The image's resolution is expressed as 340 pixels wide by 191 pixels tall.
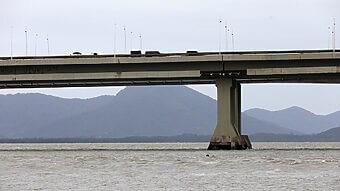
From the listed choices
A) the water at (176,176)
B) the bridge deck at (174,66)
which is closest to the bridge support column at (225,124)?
the bridge deck at (174,66)

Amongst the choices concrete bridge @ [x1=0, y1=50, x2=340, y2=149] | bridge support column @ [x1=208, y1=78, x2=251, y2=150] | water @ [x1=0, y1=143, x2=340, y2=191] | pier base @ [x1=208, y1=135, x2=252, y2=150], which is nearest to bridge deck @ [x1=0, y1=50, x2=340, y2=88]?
concrete bridge @ [x1=0, y1=50, x2=340, y2=149]

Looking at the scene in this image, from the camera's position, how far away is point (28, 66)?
284 ft

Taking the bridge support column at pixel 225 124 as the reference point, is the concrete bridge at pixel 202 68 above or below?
above

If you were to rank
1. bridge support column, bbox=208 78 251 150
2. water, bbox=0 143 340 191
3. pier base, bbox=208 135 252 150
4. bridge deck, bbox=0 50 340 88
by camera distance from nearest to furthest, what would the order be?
1. water, bbox=0 143 340 191
2. bridge deck, bbox=0 50 340 88
3. pier base, bbox=208 135 252 150
4. bridge support column, bbox=208 78 251 150

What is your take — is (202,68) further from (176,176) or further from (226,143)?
(176,176)

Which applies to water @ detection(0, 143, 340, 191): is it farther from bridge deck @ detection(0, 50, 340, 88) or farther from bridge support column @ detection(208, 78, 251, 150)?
bridge deck @ detection(0, 50, 340, 88)

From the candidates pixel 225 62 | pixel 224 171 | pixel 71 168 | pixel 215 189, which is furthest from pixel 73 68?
pixel 215 189

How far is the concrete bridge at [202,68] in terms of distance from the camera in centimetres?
8256

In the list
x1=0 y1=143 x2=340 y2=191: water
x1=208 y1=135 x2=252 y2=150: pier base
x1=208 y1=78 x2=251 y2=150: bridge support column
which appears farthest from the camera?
x1=208 y1=78 x2=251 y2=150: bridge support column

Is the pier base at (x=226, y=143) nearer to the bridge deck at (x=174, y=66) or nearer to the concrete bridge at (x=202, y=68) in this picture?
the concrete bridge at (x=202, y=68)

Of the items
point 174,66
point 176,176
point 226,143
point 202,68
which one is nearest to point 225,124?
point 226,143

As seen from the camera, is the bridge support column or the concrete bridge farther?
the bridge support column

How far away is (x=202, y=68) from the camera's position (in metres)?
84.2

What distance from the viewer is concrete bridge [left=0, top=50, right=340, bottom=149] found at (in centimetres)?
8256
